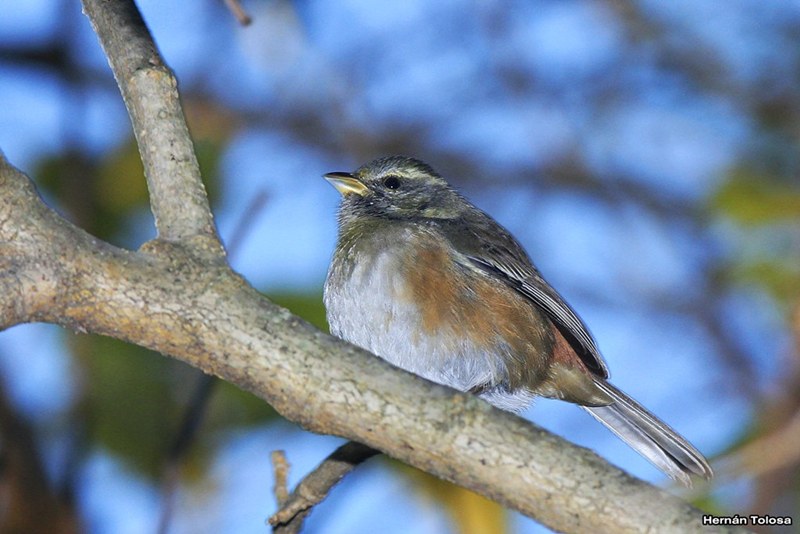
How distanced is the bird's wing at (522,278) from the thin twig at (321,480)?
195 centimetres

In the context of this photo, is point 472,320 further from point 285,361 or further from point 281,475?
point 285,361

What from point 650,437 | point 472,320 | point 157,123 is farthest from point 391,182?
point 157,123

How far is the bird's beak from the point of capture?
638cm

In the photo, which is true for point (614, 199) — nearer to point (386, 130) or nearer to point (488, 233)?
point (386, 130)

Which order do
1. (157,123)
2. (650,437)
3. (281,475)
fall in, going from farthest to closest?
(650,437) < (281,475) < (157,123)

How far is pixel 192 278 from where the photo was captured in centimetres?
291

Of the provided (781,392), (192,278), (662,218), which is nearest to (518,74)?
(662,218)

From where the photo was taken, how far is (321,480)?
3832 mm

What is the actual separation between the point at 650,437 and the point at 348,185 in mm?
2438

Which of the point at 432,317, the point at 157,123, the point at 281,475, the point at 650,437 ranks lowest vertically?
the point at 281,475

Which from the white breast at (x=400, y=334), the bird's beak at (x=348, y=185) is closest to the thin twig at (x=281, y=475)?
the white breast at (x=400, y=334)

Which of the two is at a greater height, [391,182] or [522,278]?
[391,182]

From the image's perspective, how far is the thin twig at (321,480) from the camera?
12.5ft

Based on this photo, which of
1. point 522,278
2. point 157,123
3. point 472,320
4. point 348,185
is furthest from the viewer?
point 348,185
